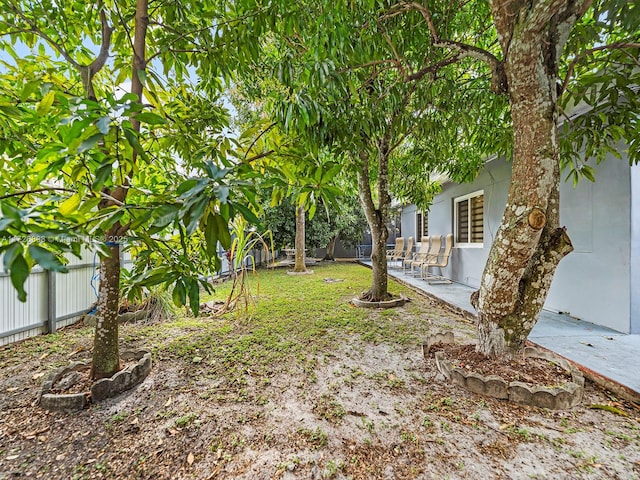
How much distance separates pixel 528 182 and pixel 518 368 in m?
1.41

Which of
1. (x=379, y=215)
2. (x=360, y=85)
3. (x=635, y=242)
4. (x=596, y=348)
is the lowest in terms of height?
(x=596, y=348)

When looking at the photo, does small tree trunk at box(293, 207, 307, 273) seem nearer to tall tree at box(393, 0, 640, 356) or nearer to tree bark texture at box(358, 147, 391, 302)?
tree bark texture at box(358, 147, 391, 302)

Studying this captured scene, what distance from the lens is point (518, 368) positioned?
87.6 inches

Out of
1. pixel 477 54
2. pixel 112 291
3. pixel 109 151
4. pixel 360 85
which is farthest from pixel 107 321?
pixel 477 54

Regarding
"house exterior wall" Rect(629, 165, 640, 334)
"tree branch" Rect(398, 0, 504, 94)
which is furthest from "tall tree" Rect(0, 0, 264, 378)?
"house exterior wall" Rect(629, 165, 640, 334)

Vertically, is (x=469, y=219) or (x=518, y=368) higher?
(x=469, y=219)

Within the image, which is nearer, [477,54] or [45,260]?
[45,260]

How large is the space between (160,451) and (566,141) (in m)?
4.12

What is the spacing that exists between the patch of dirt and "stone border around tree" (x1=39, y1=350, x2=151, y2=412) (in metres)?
2.59

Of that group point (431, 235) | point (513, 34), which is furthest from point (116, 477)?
point (431, 235)

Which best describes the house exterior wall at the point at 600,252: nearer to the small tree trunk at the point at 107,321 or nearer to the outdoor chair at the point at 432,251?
the outdoor chair at the point at 432,251

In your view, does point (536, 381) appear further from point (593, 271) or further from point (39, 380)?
point (39, 380)

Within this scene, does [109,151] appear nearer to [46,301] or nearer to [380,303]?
[46,301]

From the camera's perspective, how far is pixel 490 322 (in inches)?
91.0
